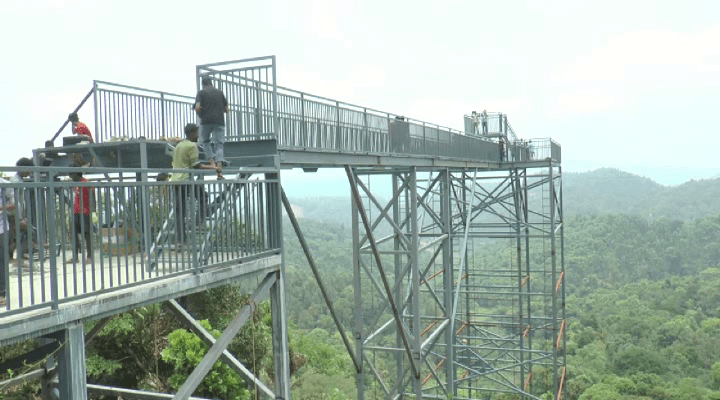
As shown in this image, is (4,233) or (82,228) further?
(82,228)

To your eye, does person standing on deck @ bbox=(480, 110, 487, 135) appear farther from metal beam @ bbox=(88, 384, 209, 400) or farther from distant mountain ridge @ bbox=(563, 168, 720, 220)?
distant mountain ridge @ bbox=(563, 168, 720, 220)

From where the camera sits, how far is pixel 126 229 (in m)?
5.48

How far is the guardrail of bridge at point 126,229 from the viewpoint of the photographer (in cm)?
455

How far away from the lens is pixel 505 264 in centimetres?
7262

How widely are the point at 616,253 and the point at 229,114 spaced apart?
99350 mm

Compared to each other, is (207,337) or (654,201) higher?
(207,337)

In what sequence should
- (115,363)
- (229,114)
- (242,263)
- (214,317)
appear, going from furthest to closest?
(214,317) < (115,363) < (229,114) < (242,263)

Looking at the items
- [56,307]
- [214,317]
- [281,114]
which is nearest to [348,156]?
[281,114]

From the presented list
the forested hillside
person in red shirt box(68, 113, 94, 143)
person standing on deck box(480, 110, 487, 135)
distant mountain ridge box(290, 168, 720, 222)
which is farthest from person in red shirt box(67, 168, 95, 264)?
distant mountain ridge box(290, 168, 720, 222)

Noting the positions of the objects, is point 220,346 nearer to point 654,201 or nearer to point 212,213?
point 212,213

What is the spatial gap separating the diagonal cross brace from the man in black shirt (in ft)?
5.16

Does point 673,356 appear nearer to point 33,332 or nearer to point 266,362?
point 266,362

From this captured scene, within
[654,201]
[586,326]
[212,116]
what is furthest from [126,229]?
[654,201]

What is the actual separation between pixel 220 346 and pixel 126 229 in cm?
158
